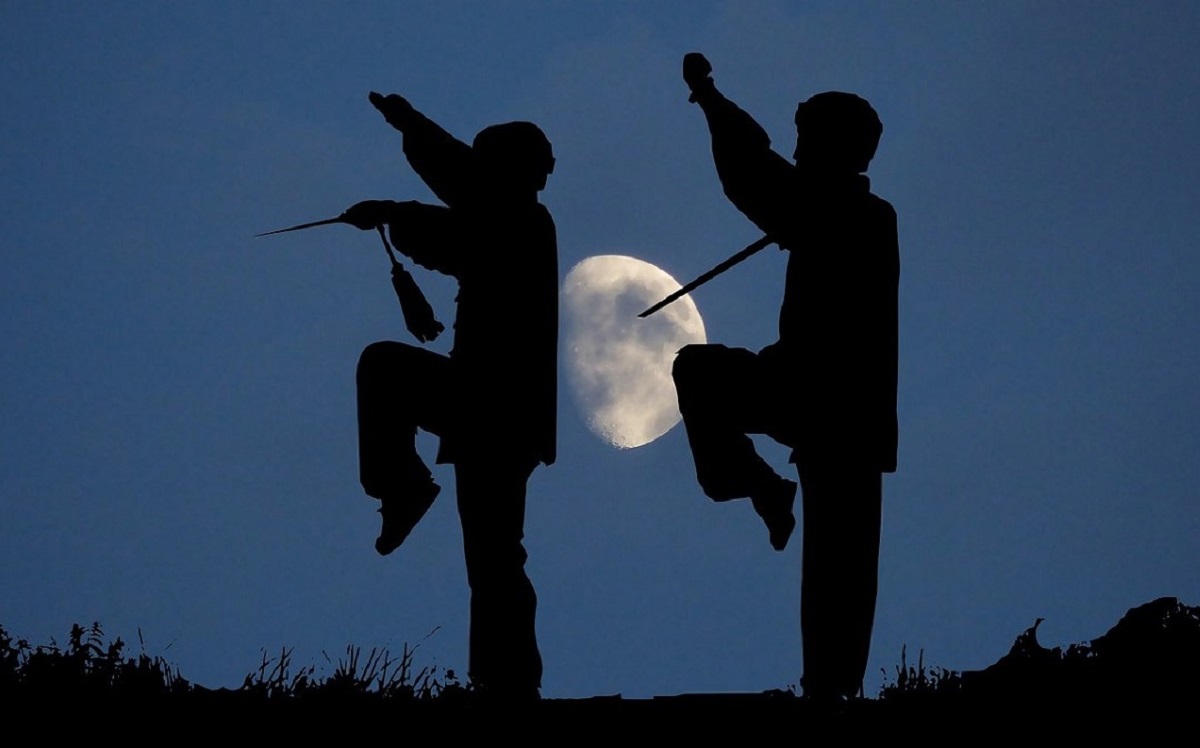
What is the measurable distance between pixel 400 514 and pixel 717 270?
2.13 metres

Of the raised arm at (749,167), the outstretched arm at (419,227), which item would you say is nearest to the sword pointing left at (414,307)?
the outstretched arm at (419,227)

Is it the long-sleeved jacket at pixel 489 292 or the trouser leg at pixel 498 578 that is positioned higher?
the long-sleeved jacket at pixel 489 292

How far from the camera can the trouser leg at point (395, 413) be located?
723cm

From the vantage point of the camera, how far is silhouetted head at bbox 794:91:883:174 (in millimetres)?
7371

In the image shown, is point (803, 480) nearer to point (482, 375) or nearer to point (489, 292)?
point (482, 375)

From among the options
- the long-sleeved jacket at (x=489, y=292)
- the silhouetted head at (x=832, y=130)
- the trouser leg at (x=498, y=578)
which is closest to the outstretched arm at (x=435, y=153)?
the long-sleeved jacket at (x=489, y=292)

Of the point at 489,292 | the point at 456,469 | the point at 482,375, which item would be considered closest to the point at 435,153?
the point at 489,292

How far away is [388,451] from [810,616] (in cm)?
238

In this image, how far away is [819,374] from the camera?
23.5ft

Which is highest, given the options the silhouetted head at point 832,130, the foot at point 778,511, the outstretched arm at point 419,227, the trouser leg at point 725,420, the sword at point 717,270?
the silhouetted head at point 832,130

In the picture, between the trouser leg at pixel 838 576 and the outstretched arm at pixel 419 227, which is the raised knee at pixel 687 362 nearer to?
the trouser leg at pixel 838 576

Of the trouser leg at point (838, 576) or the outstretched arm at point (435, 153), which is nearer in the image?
the trouser leg at point (838, 576)

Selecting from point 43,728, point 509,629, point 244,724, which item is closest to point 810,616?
point 509,629

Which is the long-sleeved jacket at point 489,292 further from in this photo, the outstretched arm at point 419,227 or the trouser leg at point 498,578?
the trouser leg at point 498,578
